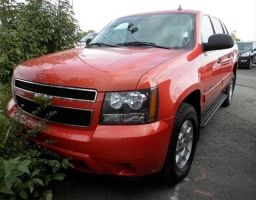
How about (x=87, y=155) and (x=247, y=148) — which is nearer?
(x=87, y=155)

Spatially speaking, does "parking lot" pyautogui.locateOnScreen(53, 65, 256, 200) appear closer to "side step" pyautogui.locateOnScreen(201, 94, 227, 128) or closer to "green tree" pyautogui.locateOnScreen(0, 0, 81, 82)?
Answer: "side step" pyautogui.locateOnScreen(201, 94, 227, 128)

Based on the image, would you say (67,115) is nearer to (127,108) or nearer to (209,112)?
(127,108)

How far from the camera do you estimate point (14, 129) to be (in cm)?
224

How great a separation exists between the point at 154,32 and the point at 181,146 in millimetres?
1479

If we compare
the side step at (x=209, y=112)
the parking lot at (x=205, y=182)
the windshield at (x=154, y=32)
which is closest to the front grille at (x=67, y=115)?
the parking lot at (x=205, y=182)

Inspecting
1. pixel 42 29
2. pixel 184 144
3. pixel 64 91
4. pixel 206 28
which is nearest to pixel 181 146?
pixel 184 144

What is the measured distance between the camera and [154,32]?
321 cm

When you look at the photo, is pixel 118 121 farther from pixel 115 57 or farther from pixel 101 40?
pixel 101 40

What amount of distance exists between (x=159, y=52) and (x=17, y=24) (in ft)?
9.40

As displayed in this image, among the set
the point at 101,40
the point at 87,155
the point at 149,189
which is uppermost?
the point at 101,40

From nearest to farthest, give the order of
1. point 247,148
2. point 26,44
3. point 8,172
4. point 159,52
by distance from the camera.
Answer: point 8,172
point 159,52
point 247,148
point 26,44

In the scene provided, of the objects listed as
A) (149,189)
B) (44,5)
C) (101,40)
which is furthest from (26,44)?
(149,189)

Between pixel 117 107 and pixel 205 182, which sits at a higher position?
pixel 117 107

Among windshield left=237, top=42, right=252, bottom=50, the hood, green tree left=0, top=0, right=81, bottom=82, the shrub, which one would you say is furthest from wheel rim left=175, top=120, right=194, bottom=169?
windshield left=237, top=42, right=252, bottom=50
